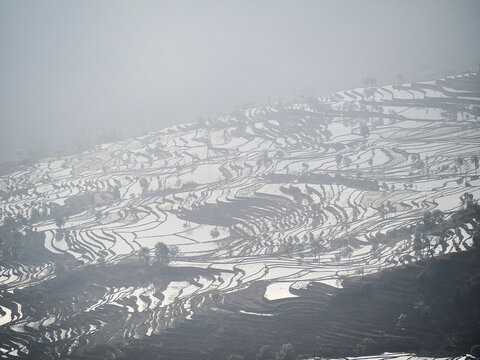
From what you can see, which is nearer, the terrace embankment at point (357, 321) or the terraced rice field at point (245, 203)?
the terrace embankment at point (357, 321)

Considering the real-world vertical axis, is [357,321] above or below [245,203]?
below

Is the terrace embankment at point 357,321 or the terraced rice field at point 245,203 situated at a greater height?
the terraced rice field at point 245,203

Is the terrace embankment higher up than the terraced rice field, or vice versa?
the terraced rice field

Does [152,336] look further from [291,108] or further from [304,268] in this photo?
[291,108]

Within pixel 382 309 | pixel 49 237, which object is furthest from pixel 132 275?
pixel 382 309

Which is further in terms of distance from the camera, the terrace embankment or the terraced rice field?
the terraced rice field
